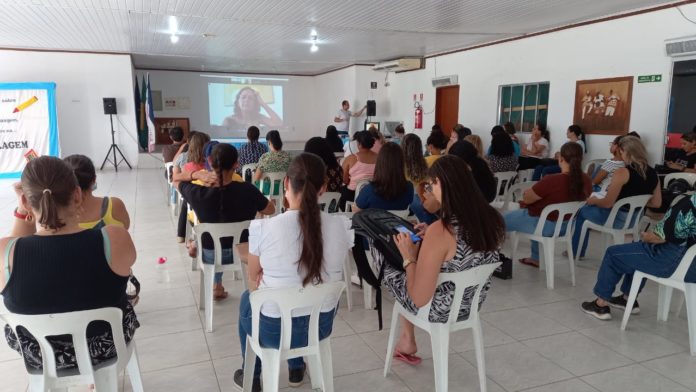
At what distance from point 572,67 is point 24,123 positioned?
10.5 metres

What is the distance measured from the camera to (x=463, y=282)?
79.0 inches

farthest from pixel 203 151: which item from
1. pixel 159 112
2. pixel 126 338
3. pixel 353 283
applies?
pixel 159 112

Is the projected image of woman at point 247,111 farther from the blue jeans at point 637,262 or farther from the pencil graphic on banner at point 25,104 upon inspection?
the blue jeans at point 637,262

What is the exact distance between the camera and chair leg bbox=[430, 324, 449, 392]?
2045mm

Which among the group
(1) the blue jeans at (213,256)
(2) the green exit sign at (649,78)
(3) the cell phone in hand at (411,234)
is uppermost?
(2) the green exit sign at (649,78)

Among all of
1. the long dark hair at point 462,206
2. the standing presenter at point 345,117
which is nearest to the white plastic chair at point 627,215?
the long dark hair at point 462,206

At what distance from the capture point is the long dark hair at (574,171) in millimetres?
3492

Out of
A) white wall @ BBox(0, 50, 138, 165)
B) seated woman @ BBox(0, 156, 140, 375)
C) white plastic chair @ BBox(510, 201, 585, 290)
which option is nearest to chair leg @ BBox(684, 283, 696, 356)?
white plastic chair @ BBox(510, 201, 585, 290)

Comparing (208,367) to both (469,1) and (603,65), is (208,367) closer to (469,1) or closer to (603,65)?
(469,1)

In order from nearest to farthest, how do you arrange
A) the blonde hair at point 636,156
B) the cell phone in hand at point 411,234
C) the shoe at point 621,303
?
1. the cell phone in hand at point 411,234
2. the shoe at point 621,303
3. the blonde hair at point 636,156

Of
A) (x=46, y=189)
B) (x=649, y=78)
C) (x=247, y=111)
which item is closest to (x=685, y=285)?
(x=46, y=189)

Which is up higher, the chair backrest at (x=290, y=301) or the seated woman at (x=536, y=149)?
the seated woman at (x=536, y=149)

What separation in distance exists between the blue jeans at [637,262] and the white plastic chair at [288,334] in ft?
6.70

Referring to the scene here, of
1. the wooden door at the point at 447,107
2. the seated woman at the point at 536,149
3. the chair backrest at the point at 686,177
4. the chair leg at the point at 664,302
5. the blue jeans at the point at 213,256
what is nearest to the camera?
the blue jeans at the point at 213,256
